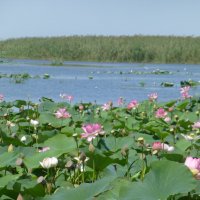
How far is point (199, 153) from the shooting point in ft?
8.50

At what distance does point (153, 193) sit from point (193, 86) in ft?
39.9

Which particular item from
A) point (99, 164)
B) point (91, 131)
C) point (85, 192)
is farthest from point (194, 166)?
point (91, 131)

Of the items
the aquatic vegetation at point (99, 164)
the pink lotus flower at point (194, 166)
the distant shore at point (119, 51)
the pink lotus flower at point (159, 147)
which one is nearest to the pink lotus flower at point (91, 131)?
the aquatic vegetation at point (99, 164)

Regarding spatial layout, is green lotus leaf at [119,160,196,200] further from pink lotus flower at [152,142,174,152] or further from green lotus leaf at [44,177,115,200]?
pink lotus flower at [152,142,174,152]

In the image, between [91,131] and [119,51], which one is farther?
[119,51]

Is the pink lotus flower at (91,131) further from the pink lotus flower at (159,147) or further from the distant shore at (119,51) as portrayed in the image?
the distant shore at (119,51)

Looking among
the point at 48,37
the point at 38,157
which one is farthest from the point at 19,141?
the point at 48,37

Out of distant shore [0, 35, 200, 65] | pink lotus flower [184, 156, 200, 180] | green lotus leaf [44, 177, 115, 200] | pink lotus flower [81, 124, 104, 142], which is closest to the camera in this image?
green lotus leaf [44, 177, 115, 200]

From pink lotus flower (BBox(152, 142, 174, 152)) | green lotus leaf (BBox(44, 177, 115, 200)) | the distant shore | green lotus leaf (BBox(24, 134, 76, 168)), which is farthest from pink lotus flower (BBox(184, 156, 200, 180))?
the distant shore

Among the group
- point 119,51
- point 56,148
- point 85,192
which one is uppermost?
point 85,192

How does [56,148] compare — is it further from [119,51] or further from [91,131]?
[119,51]

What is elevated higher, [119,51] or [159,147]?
[159,147]

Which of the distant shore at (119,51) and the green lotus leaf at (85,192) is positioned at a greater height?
the green lotus leaf at (85,192)

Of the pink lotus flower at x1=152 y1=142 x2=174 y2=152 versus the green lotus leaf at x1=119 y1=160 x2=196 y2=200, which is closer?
the green lotus leaf at x1=119 y1=160 x2=196 y2=200
